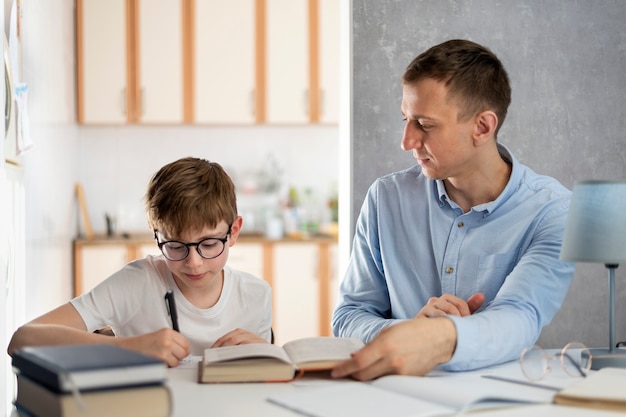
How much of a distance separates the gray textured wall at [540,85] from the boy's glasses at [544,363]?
1.30 meters

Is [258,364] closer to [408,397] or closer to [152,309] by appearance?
[408,397]

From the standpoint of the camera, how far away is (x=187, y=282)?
1.93 m

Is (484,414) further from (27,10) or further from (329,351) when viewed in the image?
(27,10)

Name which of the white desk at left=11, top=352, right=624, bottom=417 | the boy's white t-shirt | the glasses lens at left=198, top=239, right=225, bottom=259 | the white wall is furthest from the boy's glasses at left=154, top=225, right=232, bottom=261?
the white wall

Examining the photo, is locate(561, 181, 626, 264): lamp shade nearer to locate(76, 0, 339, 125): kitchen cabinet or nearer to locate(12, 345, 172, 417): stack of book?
locate(12, 345, 172, 417): stack of book

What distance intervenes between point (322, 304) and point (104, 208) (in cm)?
168

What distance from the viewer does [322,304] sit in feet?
17.4

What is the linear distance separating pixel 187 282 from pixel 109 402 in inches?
33.7

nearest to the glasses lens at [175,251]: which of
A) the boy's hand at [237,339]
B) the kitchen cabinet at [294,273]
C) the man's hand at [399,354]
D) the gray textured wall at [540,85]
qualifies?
the boy's hand at [237,339]

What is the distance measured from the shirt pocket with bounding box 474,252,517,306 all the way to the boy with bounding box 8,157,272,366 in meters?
0.56

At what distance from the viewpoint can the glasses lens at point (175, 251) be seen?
6.05 feet

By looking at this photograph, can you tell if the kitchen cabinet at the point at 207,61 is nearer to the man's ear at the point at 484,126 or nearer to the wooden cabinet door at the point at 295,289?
the wooden cabinet door at the point at 295,289

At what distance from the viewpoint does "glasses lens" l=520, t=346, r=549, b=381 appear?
1472 millimetres

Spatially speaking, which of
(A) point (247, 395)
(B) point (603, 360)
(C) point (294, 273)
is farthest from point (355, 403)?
(C) point (294, 273)
